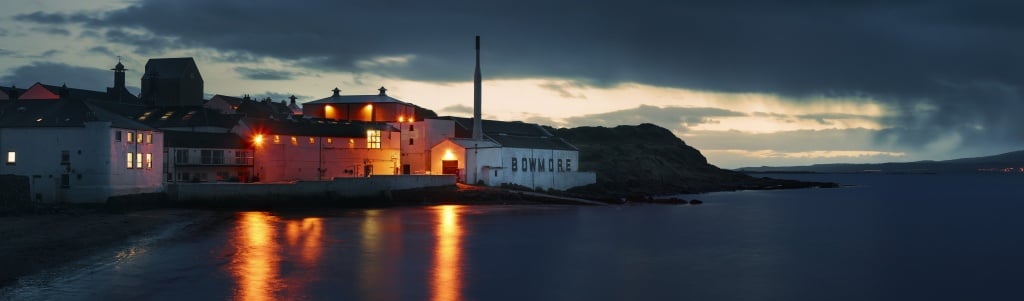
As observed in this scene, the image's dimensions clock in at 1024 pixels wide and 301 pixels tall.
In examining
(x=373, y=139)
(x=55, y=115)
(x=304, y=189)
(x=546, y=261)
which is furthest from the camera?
(x=373, y=139)

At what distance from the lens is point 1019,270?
40.3 metres

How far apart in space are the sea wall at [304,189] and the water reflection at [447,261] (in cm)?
1120

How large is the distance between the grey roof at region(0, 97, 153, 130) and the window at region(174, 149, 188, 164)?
415 inches

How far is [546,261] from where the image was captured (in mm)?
41281

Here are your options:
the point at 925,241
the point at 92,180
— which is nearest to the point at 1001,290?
the point at 925,241

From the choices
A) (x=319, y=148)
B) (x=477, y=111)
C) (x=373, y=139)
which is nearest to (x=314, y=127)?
(x=319, y=148)

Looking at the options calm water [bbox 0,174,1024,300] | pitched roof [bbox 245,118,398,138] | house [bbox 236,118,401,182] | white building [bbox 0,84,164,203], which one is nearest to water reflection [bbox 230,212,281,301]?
calm water [bbox 0,174,1024,300]

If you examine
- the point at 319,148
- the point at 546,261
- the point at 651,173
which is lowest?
the point at 546,261

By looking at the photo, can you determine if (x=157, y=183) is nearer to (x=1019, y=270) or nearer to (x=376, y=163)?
(x=376, y=163)

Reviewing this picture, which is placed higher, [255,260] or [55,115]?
[55,115]

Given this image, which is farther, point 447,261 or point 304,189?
point 304,189

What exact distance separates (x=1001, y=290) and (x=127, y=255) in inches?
1441

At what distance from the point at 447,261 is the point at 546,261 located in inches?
190

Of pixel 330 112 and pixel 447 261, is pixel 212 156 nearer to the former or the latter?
pixel 330 112
